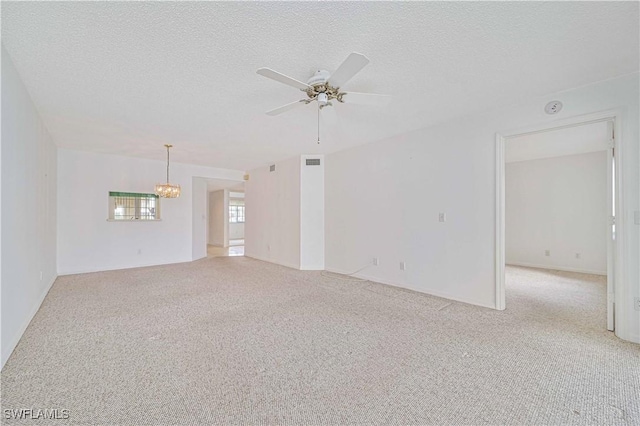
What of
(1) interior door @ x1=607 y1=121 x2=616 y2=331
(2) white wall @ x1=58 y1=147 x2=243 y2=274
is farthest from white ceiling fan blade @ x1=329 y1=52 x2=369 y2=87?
(2) white wall @ x1=58 y1=147 x2=243 y2=274

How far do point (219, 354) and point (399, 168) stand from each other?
3.55m

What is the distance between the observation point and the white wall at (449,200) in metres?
2.57

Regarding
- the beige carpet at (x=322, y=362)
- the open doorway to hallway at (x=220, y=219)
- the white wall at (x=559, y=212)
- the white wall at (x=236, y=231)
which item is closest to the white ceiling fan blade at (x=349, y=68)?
the beige carpet at (x=322, y=362)

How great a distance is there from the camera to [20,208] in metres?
2.64

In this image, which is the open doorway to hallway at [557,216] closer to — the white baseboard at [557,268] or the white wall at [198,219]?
the white baseboard at [557,268]

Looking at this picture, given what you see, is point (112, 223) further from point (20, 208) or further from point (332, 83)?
point (332, 83)

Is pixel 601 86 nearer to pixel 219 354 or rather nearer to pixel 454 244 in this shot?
pixel 454 244

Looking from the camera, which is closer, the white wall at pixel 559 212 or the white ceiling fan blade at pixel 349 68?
the white ceiling fan blade at pixel 349 68

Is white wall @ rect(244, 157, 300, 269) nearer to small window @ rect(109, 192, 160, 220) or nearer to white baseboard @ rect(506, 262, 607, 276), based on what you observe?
small window @ rect(109, 192, 160, 220)

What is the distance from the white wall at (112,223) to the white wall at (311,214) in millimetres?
2994

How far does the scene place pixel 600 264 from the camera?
18.0 ft

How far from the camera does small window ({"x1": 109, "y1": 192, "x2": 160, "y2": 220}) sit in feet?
19.9

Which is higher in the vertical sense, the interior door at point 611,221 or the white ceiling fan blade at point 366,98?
the white ceiling fan blade at point 366,98

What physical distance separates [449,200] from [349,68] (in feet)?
8.35
